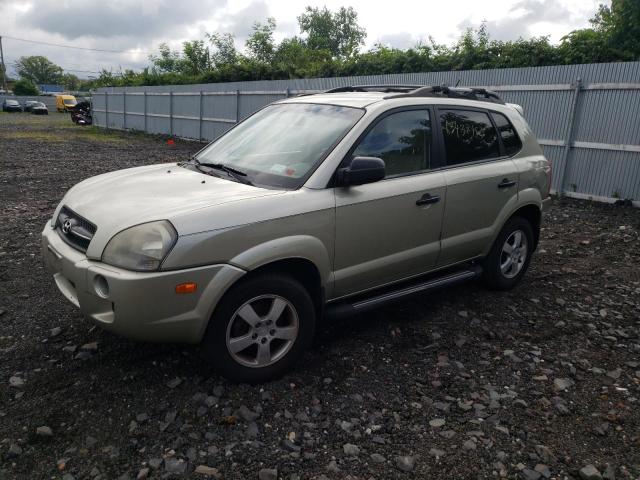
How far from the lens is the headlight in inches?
109

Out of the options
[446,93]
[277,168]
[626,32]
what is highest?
[626,32]

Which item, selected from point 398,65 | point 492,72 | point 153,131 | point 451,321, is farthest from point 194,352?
point 153,131

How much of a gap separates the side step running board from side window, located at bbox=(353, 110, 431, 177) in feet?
2.90

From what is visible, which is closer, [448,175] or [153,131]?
[448,175]

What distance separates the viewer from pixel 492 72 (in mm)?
10297

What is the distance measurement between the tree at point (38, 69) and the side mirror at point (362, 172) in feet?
420

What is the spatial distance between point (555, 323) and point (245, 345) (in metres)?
2.75

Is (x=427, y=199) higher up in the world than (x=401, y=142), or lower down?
lower down

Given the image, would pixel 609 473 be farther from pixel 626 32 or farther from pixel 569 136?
pixel 626 32

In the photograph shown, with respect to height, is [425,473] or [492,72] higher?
[492,72]

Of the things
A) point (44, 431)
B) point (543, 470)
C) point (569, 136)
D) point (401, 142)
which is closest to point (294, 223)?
point (401, 142)

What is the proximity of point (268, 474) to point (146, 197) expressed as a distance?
1761 millimetres

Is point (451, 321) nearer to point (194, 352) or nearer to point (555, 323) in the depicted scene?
point (555, 323)

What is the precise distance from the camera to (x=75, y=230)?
3203 millimetres
